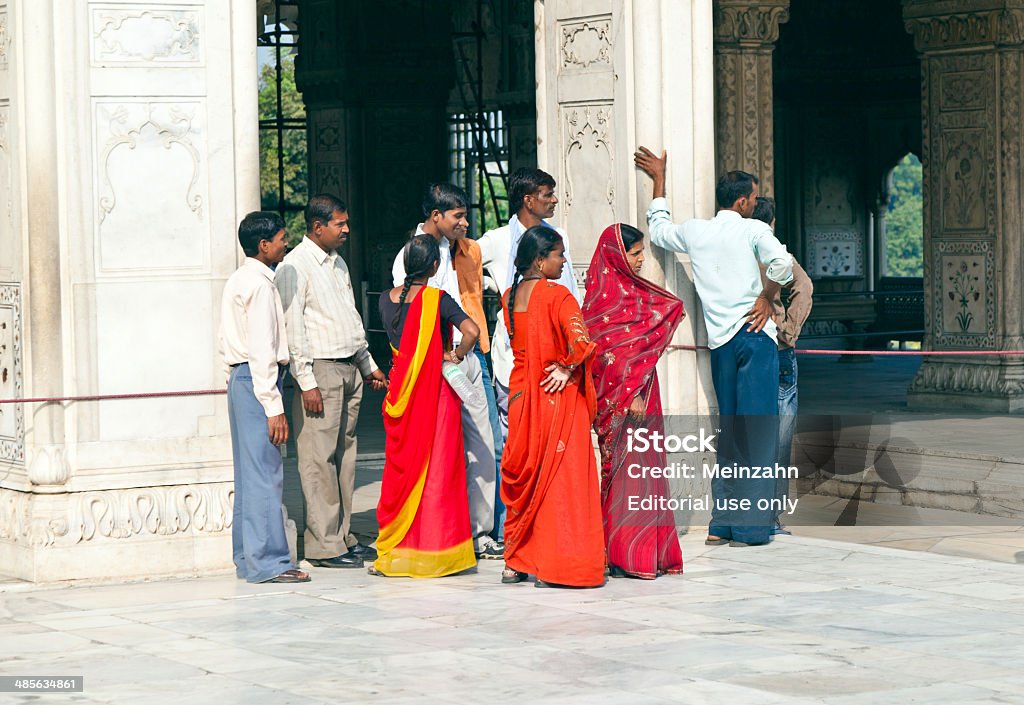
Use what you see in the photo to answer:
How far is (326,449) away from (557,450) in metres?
1.05

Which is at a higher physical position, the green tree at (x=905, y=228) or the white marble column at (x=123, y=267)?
the green tree at (x=905, y=228)

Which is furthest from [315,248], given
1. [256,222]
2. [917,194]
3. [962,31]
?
[917,194]

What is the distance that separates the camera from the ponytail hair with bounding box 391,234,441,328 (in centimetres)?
725

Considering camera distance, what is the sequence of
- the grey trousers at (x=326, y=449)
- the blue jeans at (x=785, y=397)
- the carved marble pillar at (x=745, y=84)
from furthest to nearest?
1. the carved marble pillar at (x=745, y=84)
2. the blue jeans at (x=785, y=397)
3. the grey trousers at (x=326, y=449)

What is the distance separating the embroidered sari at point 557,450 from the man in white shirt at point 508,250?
519mm

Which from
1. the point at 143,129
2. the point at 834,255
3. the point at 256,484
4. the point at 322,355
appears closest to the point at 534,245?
the point at 322,355

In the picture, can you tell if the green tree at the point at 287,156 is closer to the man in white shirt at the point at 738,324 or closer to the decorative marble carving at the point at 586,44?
the decorative marble carving at the point at 586,44

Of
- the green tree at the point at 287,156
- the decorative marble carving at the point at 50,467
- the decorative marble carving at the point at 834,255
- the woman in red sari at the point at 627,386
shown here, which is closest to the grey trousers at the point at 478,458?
the woman in red sari at the point at 627,386

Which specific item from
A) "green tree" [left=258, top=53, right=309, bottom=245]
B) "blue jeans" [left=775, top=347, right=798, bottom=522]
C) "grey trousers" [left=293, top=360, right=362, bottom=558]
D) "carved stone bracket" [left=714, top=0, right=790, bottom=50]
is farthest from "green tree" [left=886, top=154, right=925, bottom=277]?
"grey trousers" [left=293, top=360, right=362, bottom=558]

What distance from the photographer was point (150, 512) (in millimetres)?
7301

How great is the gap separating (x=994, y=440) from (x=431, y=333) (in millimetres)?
4982

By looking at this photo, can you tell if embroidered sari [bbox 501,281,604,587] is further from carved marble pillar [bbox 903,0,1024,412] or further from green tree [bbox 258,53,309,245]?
green tree [bbox 258,53,309,245]

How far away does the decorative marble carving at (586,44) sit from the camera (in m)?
8.26

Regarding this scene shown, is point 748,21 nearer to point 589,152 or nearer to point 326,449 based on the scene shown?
point 589,152
